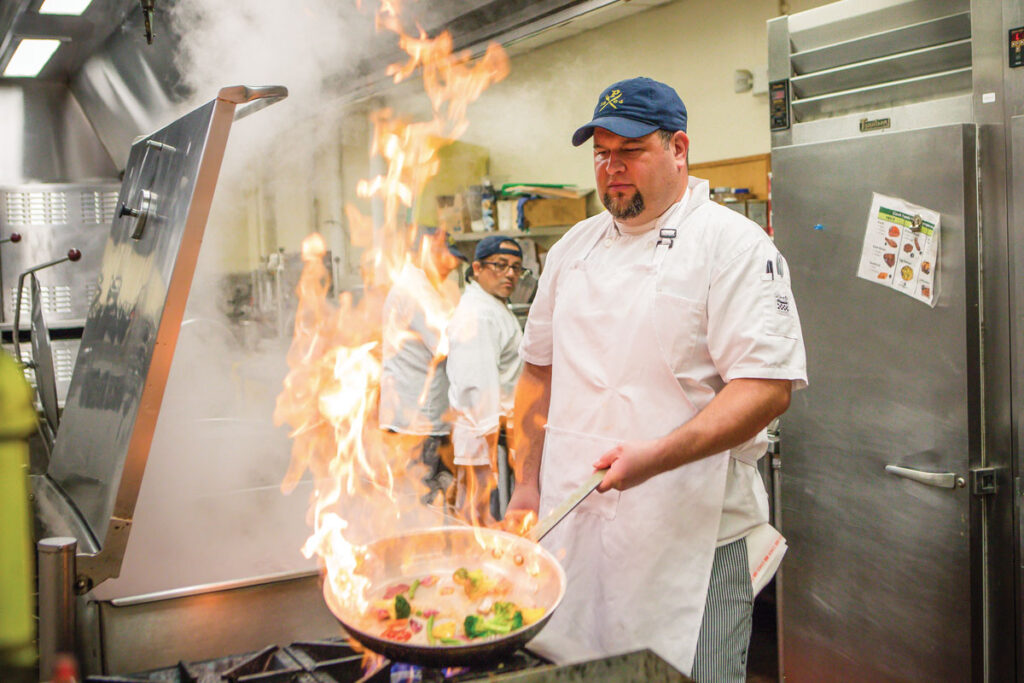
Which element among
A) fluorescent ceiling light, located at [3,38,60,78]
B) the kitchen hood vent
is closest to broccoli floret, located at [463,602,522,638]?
the kitchen hood vent

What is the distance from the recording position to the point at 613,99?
1.67 m

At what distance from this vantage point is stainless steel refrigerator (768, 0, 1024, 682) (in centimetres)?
A: 221

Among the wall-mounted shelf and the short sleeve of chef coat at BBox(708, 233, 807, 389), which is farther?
the wall-mounted shelf

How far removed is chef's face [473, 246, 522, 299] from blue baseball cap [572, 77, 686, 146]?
6.98 feet

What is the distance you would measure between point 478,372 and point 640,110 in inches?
83.8

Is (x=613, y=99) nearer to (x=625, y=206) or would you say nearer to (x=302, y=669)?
(x=625, y=206)

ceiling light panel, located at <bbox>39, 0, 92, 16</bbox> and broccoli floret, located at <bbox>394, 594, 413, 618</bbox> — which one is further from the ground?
ceiling light panel, located at <bbox>39, 0, 92, 16</bbox>

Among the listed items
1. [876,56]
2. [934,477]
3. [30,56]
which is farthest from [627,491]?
[30,56]

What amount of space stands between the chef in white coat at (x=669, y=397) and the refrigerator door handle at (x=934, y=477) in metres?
0.92

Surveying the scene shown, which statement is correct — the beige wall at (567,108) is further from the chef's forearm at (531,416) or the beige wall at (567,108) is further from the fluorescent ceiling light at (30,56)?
the chef's forearm at (531,416)

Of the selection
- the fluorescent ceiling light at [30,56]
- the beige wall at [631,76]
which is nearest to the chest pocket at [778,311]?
the beige wall at [631,76]

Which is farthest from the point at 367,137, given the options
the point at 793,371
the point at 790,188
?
the point at 793,371

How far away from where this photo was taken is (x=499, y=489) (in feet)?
13.4

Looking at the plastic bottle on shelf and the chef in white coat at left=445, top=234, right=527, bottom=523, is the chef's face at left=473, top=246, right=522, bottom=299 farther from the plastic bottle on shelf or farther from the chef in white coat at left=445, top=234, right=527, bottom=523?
the plastic bottle on shelf
